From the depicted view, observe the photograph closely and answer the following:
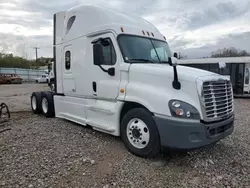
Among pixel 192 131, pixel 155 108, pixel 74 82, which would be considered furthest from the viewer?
pixel 74 82

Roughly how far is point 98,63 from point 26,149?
93.6 inches

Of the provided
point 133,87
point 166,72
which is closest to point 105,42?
point 133,87

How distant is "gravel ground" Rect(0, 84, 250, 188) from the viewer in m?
3.43


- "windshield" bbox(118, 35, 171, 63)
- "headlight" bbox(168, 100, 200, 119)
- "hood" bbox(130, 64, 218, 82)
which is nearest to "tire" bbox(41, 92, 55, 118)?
"windshield" bbox(118, 35, 171, 63)

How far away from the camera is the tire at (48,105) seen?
7582 mm

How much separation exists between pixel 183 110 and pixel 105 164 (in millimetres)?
1675

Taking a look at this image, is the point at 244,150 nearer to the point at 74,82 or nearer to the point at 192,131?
the point at 192,131

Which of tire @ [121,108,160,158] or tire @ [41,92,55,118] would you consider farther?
tire @ [41,92,55,118]

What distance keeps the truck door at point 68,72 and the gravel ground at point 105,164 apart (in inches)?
58.3

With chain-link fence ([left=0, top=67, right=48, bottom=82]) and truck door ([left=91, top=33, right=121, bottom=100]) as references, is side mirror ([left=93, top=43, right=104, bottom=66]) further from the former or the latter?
chain-link fence ([left=0, top=67, right=48, bottom=82])

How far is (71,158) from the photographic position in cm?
418

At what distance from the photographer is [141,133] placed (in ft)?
13.8

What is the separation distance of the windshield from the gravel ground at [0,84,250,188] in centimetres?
194

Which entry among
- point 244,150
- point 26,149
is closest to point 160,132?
→ point 244,150
